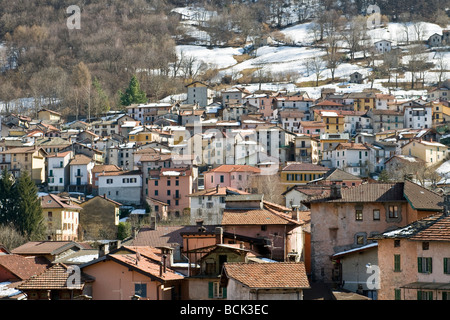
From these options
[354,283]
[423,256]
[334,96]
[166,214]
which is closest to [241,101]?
[334,96]

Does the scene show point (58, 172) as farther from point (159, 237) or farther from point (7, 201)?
point (159, 237)

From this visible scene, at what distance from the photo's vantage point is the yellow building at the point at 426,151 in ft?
288

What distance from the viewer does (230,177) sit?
262 feet

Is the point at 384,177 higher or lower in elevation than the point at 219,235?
higher

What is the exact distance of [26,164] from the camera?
89.8 metres

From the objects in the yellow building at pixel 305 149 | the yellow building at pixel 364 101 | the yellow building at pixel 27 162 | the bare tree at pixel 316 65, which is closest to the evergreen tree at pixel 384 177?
the yellow building at pixel 305 149

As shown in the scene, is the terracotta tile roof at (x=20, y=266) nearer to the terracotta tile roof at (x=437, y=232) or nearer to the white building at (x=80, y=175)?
the terracotta tile roof at (x=437, y=232)

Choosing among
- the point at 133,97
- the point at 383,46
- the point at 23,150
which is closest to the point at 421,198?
the point at 23,150

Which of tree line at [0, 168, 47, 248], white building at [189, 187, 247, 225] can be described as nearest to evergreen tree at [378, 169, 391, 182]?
white building at [189, 187, 247, 225]

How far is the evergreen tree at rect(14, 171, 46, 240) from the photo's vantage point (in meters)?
67.2

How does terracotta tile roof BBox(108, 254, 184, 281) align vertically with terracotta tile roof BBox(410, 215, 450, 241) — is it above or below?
below

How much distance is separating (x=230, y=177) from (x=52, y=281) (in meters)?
52.8

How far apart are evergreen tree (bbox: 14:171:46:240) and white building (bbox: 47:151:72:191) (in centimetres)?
1420

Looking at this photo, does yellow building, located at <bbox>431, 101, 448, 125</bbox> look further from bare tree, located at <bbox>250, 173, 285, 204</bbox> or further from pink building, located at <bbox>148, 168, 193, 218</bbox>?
pink building, located at <bbox>148, 168, 193, 218</bbox>
